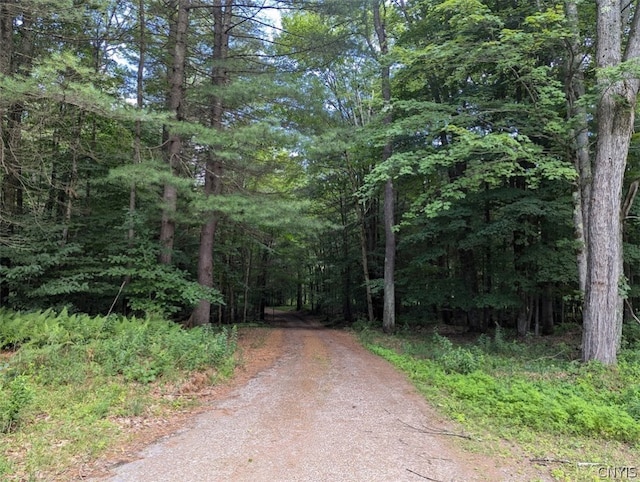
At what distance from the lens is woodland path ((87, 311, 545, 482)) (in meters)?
3.58

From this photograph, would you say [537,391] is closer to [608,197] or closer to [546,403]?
[546,403]

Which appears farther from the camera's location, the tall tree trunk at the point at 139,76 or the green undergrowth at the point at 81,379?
the tall tree trunk at the point at 139,76

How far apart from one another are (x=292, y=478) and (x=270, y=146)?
29.9 ft

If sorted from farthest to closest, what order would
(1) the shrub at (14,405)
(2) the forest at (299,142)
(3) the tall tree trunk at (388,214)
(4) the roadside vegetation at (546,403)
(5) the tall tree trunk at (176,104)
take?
(3) the tall tree trunk at (388,214) < (5) the tall tree trunk at (176,104) < (2) the forest at (299,142) < (1) the shrub at (14,405) < (4) the roadside vegetation at (546,403)

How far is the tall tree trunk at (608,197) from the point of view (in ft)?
25.4

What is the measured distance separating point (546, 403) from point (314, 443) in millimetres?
3368

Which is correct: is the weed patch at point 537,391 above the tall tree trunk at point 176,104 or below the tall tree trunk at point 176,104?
below

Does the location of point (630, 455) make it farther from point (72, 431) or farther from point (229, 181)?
point (229, 181)

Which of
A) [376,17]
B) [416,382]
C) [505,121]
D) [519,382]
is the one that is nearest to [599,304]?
[519,382]

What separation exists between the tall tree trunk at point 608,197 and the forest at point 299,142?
37 mm

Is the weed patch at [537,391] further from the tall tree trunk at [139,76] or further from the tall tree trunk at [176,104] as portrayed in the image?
the tall tree trunk at [139,76]

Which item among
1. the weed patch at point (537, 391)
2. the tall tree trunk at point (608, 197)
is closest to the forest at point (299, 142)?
the tall tree trunk at point (608, 197)

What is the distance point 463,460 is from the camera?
3914mm

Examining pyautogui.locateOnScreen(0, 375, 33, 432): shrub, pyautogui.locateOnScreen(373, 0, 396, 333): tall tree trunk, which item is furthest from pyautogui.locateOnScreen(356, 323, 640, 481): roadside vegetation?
pyautogui.locateOnScreen(373, 0, 396, 333): tall tree trunk
